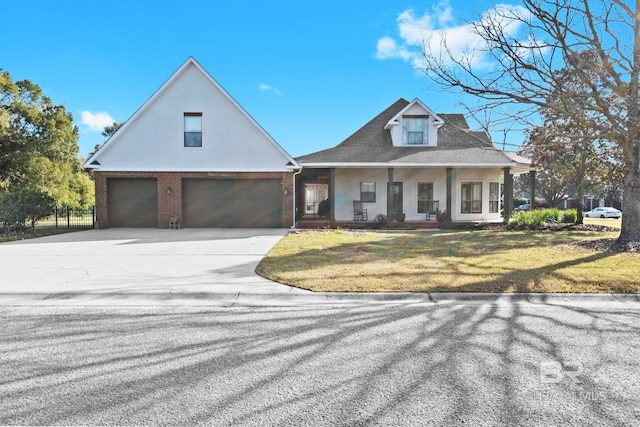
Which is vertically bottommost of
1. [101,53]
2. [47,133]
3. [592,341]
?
[592,341]

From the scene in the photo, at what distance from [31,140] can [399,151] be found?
2029 cm

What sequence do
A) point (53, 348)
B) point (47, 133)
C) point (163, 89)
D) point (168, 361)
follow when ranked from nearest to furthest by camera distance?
point (168, 361) < point (53, 348) < point (163, 89) < point (47, 133)

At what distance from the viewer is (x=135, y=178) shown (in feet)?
54.1

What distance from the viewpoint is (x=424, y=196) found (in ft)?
63.3

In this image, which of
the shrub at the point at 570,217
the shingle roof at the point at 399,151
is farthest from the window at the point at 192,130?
the shrub at the point at 570,217

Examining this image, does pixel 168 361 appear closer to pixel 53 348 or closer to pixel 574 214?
pixel 53 348

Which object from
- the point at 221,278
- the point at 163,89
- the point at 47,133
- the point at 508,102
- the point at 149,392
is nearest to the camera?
the point at 149,392

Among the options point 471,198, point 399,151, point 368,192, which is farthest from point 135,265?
point 471,198

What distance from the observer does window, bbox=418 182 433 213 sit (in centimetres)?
1923

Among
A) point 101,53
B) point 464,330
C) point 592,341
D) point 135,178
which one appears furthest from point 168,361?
point 101,53

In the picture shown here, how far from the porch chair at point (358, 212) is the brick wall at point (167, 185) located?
164 inches

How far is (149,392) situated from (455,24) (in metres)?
11.0

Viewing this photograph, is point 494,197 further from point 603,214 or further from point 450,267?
point 603,214

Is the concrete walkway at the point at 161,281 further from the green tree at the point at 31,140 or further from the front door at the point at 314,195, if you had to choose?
the front door at the point at 314,195
